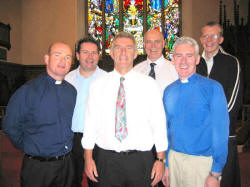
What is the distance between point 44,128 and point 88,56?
946 millimetres

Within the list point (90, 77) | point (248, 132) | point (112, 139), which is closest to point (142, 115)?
point (112, 139)

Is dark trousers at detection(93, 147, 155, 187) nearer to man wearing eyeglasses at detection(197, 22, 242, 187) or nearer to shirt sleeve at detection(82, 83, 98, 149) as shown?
shirt sleeve at detection(82, 83, 98, 149)

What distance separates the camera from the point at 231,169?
2248 millimetres

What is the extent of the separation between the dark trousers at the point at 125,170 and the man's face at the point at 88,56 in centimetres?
107

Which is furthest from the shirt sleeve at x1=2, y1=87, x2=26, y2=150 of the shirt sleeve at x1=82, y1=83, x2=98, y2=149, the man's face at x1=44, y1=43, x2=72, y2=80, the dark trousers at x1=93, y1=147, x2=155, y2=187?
the dark trousers at x1=93, y1=147, x2=155, y2=187

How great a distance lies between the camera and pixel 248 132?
17.2ft

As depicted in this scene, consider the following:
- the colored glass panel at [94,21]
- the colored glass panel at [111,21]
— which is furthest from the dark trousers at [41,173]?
the colored glass panel at [94,21]

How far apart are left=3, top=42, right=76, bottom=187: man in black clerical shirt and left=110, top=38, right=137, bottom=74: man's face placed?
0.42 meters

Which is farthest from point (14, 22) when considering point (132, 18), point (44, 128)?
point (44, 128)

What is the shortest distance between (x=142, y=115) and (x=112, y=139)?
0.30m

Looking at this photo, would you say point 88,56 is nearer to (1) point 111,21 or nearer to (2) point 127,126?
(2) point 127,126

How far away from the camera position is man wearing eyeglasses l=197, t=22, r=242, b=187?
2.21m

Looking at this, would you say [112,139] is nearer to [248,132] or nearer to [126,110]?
[126,110]

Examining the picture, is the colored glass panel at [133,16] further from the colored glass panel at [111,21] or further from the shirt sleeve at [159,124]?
the shirt sleeve at [159,124]
